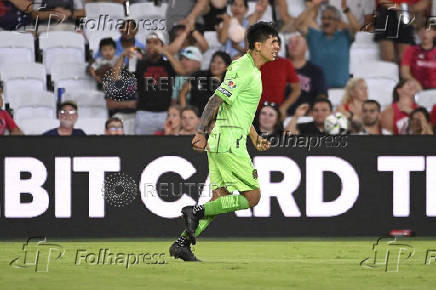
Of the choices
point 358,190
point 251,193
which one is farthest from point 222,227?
point 251,193

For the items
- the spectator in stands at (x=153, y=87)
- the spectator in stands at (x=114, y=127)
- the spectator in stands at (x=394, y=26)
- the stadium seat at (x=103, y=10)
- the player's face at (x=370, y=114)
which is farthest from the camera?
the stadium seat at (x=103, y=10)

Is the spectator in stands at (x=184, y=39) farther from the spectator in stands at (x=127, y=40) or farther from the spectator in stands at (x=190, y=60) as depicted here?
the spectator in stands at (x=127, y=40)

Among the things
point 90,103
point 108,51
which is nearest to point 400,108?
Answer: point 108,51

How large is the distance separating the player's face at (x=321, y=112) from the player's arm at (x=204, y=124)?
15.1 ft

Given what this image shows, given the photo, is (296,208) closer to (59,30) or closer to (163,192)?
(163,192)

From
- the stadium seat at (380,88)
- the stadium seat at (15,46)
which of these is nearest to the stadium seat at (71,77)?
the stadium seat at (15,46)

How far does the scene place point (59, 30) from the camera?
1512 cm

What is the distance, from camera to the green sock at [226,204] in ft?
27.6

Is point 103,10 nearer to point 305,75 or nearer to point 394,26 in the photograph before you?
point 305,75

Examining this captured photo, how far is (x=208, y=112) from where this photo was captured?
810 centimetres

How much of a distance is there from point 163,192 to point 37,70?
3.62 m

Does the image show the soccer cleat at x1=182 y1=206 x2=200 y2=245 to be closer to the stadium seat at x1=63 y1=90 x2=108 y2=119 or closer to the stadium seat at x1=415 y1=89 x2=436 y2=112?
the stadium seat at x1=63 y1=90 x2=108 y2=119

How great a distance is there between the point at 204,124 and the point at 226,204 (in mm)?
810

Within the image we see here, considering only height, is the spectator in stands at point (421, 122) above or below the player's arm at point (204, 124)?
below
